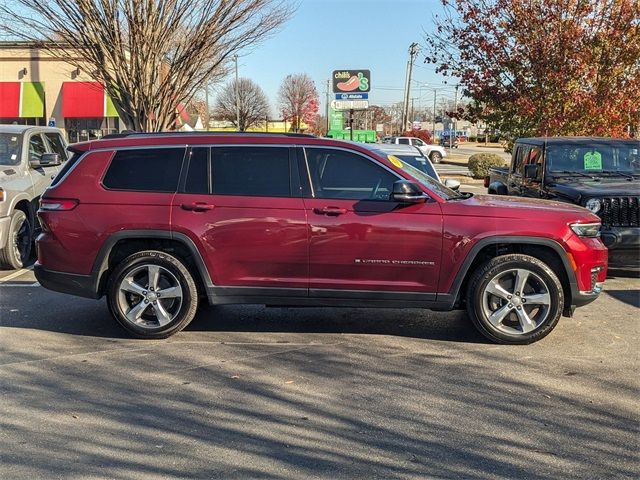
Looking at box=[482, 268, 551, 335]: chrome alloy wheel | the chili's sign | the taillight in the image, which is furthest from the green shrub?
the taillight

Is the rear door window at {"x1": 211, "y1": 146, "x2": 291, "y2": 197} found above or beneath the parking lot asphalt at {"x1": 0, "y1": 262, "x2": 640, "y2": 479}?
above

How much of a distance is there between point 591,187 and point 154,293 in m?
5.52

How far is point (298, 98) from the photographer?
81.4 metres

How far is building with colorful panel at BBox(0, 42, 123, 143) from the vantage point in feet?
103

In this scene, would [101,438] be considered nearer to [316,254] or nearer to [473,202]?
[316,254]

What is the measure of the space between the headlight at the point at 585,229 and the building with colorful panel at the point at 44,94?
29.4 meters

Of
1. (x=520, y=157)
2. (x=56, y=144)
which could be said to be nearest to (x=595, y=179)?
(x=520, y=157)

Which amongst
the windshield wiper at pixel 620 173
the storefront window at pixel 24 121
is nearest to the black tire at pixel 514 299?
the windshield wiper at pixel 620 173

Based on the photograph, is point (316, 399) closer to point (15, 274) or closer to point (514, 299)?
point (514, 299)

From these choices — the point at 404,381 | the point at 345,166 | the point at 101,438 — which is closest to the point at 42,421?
the point at 101,438

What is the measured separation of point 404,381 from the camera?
4.69m

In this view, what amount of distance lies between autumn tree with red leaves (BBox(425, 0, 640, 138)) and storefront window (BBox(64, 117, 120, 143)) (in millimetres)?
21988

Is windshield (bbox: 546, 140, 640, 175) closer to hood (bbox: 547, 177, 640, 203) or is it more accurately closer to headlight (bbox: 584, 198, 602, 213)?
hood (bbox: 547, 177, 640, 203)

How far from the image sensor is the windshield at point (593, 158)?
8859 millimetres
